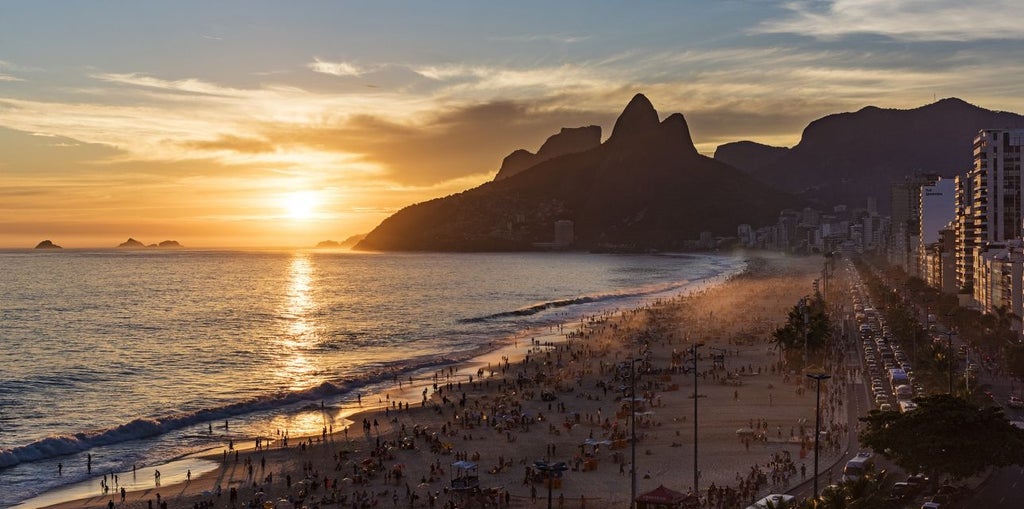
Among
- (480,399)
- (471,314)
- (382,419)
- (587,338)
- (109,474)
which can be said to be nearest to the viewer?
(109,474)

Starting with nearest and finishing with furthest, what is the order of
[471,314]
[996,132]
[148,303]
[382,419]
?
1. [382,419]
2. [996,132]
3. [471,314]
4. [148,303]

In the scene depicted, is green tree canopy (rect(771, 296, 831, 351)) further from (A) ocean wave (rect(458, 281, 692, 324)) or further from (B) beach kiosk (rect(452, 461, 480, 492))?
(A) ocean wave (rect(458, 281, 692, 324))

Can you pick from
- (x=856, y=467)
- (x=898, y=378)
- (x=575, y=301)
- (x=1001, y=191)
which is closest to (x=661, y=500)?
(x=856, y=467)

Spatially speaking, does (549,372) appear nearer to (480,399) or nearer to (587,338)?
(480,399)

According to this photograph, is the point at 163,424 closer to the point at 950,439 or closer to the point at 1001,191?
the point at 950,439

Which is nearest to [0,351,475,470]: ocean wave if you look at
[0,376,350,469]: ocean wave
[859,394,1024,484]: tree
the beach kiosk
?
[0,376,350,469]: ocean wave

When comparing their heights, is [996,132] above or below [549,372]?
above

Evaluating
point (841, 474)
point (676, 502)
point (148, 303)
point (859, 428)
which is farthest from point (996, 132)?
point (148, 303)
